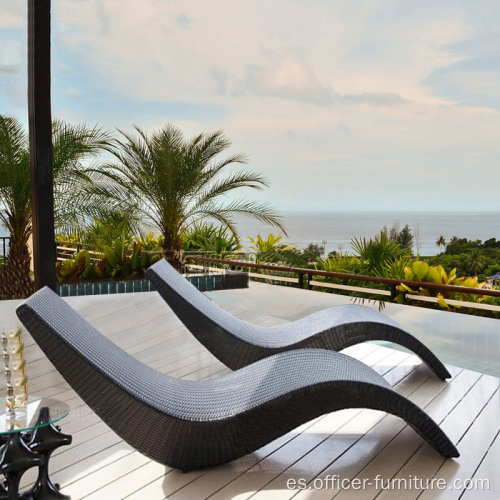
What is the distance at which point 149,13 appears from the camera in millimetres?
20500

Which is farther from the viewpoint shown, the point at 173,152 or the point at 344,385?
the point at 173,152

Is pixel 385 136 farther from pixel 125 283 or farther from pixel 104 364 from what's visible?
pixel 104 364

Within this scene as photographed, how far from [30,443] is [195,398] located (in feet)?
2.10

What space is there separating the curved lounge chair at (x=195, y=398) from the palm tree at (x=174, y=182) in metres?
6.28

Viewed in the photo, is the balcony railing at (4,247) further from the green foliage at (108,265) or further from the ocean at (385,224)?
Result: the ocean at (385,224)

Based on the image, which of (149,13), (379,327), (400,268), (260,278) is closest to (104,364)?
(379,327)

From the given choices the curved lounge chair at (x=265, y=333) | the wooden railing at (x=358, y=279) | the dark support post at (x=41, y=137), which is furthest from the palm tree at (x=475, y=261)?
the dark support post at (x=41, y=137)

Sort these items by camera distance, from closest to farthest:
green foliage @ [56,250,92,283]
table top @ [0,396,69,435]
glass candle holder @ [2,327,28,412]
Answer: table top @ [0,396,69,435] → glass candle holder @ [2,327,28,412] → green foliage @ [56,250,92,283]

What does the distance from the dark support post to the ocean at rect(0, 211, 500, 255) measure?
28.2m

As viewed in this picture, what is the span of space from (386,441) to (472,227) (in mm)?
33268

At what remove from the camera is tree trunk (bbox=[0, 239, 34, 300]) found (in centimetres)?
714

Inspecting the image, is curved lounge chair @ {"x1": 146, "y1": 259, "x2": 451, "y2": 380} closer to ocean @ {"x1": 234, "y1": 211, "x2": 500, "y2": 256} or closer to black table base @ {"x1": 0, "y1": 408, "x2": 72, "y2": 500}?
black table base @ {"x1": 0, "y1": 408, "x2": 72, "y2": 500}

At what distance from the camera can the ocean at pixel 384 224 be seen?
109ft

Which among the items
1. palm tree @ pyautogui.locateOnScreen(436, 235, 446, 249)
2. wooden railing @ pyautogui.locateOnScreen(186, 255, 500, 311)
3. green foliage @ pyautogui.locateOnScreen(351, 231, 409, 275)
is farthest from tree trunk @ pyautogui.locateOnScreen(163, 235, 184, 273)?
palm tree @ pyautogui.locateOnScreen(436, 235, 446, 249)
